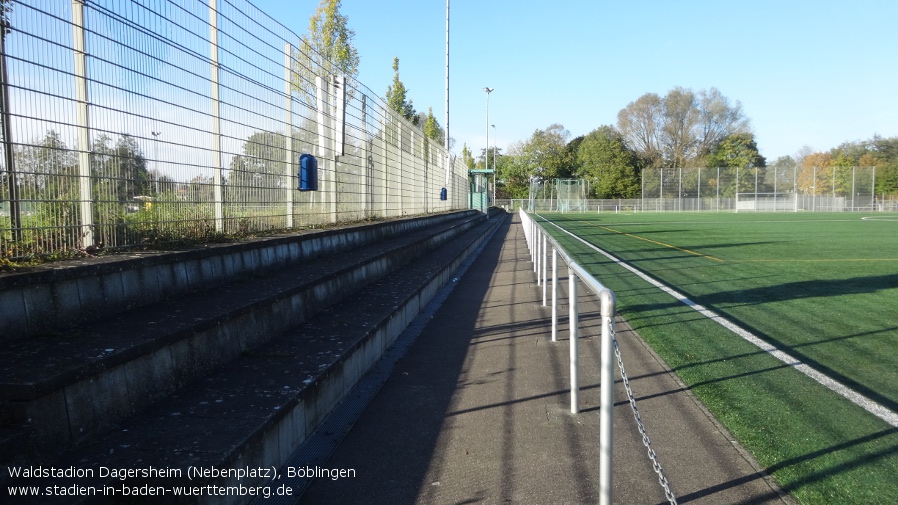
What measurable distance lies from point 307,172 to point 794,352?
249 inches

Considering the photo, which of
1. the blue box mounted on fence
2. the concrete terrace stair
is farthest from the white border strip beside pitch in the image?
the blue box mounted on fence

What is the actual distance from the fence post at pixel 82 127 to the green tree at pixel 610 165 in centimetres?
8218

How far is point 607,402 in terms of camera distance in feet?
9.34

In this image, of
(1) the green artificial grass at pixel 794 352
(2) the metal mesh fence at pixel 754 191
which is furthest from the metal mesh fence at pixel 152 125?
(2) the metal mesh fence at pixel 754 191

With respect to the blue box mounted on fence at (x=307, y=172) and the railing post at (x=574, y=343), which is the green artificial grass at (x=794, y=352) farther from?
the blue box mounted on fence at (x=307, y=172)

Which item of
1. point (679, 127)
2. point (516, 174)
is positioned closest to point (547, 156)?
point (516, 174)

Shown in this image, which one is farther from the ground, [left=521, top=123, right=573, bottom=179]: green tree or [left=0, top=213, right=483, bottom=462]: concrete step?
[left=521, top=123, right=573, bottom=179]: green tree

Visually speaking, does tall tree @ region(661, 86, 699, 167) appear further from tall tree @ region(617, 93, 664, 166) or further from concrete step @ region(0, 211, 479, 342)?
concrete step @ region(0, 211, 479, 342)

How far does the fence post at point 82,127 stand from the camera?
4.26m

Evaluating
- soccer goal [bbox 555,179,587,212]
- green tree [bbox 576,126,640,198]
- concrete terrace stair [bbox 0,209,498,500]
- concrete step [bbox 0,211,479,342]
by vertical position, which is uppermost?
green tree [bbox 576,126,640,198]

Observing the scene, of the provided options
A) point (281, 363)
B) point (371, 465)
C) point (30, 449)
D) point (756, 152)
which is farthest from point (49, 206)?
point (756, 152)

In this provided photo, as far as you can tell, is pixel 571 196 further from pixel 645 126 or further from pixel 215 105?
pixel 215 105

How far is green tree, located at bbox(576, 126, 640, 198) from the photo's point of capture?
82062mm

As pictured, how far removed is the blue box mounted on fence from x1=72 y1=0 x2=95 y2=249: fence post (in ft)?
13.1
